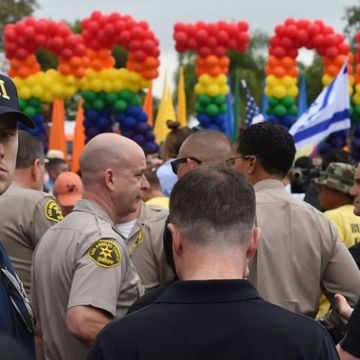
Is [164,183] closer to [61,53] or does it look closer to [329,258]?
[329,258]

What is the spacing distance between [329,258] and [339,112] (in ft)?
21.7

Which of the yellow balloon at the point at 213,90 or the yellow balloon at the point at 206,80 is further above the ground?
the yellow balloon at the point at 206,80

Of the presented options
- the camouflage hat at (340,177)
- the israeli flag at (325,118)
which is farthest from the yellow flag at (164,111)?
the camouflage hat at (340,177)

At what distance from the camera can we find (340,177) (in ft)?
19.0

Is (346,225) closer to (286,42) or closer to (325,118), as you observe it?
(325,118)

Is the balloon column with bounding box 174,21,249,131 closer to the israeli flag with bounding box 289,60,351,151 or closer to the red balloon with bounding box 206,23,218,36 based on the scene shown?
the red balloon with bounding box 206,23,218,36

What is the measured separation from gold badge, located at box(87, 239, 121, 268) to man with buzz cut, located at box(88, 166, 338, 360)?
3.81 feet

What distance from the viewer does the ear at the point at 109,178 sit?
3691mm

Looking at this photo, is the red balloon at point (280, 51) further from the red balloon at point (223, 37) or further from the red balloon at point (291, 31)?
the red balloon at point (223, 37)

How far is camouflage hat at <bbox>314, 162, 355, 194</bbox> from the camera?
5.70 metres

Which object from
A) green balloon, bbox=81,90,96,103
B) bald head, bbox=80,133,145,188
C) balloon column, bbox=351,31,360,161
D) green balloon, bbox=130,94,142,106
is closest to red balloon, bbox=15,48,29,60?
green balloon, bbox=81,90,96,103

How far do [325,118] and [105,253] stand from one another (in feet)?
23.2

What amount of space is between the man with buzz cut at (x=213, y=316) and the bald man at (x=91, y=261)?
1129 mm

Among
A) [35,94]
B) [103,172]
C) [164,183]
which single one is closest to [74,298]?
[103,172]
